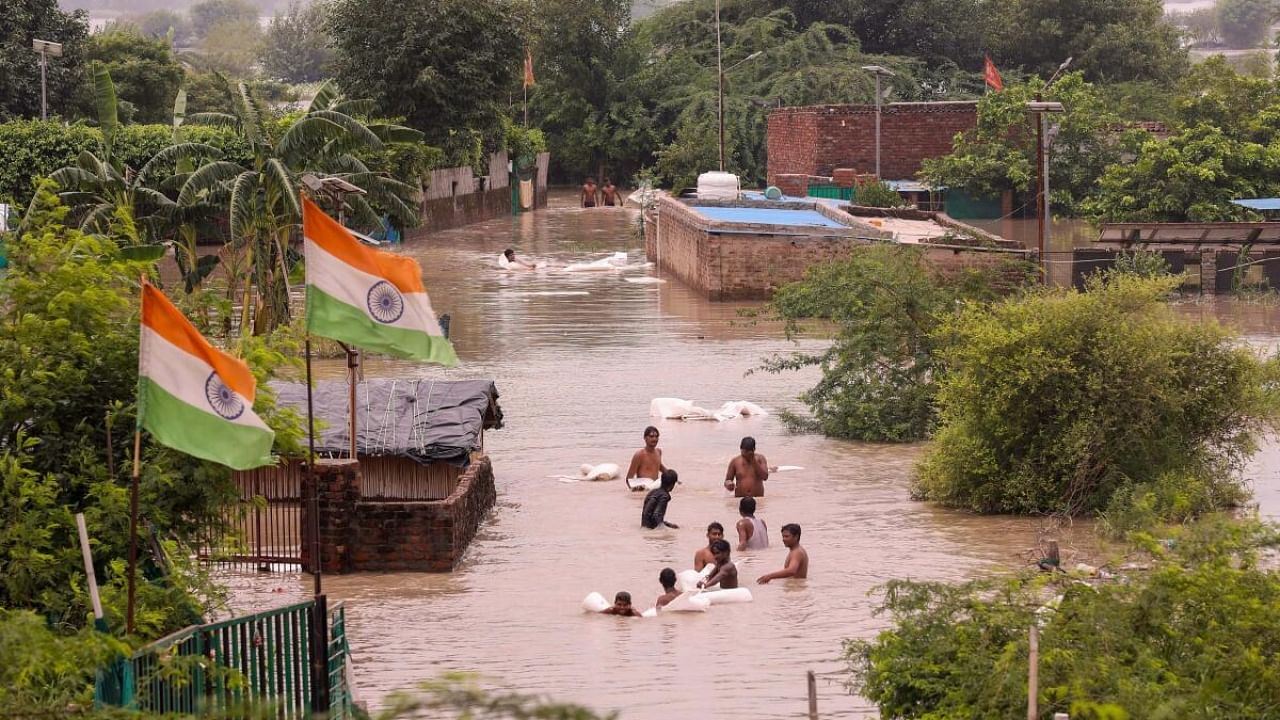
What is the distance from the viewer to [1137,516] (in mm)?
16297

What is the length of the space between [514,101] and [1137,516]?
70.8m

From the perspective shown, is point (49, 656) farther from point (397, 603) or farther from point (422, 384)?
point (422, 384)

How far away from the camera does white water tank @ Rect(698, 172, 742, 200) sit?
51.8 m

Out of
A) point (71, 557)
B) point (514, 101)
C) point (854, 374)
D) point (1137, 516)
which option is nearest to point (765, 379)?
point (854, 374)

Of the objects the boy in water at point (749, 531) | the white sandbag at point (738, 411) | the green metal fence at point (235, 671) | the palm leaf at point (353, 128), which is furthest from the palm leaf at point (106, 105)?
the green metal fence at point (235, 671)

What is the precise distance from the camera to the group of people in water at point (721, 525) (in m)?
16.6

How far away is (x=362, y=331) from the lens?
38.9ft

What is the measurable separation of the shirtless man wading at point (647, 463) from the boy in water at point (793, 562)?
4438 millimetres

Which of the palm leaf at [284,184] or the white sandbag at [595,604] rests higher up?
the palm leaf at [284,184]

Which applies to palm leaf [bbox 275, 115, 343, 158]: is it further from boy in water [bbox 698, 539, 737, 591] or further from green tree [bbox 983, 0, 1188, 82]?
green tree [bbox 983, 0, 1188, 82]

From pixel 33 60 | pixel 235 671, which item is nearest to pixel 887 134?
pixel 33 60

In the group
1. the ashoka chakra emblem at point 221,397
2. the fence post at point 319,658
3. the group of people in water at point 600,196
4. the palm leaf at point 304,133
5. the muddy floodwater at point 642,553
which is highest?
the palm leaf at point 304,133

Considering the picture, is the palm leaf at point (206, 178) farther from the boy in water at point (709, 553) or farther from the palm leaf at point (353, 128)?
the boy in water at point (709, 553)

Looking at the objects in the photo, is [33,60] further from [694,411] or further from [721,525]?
[721,525]
